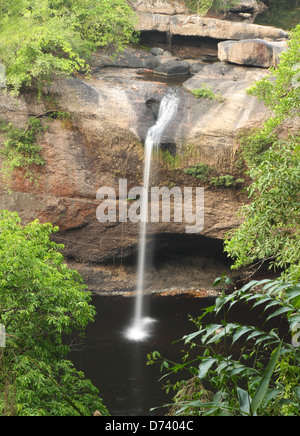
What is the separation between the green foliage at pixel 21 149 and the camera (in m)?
16.4

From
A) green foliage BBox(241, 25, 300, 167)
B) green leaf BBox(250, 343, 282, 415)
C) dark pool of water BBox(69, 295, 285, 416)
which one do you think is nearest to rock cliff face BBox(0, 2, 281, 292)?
dark pool of water BBox(69, 295, 285, 416)

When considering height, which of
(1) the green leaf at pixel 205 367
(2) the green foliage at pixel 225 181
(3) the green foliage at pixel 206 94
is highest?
(3) the green foliage at pixel 206 94

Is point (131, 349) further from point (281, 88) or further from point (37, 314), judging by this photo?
point (281, 88)

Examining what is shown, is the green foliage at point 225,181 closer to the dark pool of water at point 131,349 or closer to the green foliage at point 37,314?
the dark pool of water at point 131,349

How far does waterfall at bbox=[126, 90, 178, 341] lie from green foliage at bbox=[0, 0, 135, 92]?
3493mm

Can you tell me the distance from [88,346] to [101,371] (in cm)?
153

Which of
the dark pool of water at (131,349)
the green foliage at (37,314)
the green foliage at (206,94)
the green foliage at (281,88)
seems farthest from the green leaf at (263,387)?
the green foliage at (206,94)

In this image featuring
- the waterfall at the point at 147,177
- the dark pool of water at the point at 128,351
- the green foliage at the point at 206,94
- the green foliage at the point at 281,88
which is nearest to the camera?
the green foliage at the point at 281,88

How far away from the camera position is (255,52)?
19.2m

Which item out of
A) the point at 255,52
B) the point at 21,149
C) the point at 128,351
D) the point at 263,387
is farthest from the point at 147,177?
the point at 263,387

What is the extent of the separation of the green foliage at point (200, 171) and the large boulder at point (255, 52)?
17.4 feet

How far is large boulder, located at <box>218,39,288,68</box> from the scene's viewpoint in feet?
62.4

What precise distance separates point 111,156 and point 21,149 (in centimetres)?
317

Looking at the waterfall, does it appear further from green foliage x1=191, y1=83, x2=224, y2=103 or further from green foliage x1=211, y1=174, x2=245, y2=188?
green foliage x1=211, y1=174, x2=245, y2=188
